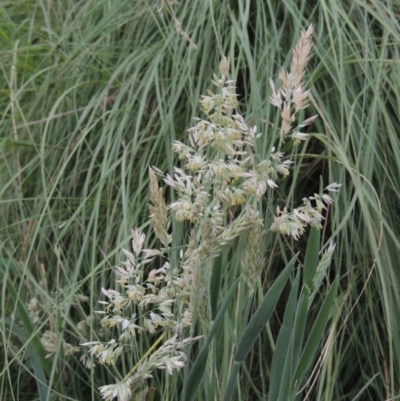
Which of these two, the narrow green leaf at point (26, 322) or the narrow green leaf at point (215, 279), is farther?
the narrow green leaf at point (26, 322)

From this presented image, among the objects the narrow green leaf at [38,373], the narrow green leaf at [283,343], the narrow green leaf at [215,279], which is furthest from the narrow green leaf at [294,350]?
the narrow green leaf at [38,373]

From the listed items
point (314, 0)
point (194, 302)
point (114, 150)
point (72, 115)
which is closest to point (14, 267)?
point (114, 150)

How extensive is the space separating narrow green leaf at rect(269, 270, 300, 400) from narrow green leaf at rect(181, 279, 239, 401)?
9cm

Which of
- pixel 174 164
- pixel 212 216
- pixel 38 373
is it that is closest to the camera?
pixel 212 216

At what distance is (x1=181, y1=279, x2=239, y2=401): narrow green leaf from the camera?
1037 millimetres

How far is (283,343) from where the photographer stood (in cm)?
108

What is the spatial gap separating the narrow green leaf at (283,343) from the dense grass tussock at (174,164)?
0.30 metres

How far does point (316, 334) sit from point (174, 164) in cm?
80

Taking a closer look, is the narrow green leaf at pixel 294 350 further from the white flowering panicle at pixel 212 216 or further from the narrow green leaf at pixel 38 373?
the narrow green leaf at pixel 38 373

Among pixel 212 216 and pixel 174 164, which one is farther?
pixel 174 164

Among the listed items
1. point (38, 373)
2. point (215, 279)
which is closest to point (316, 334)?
point (215, 279)

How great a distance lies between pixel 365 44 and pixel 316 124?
226mm

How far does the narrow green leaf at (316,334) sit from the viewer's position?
1071 mm

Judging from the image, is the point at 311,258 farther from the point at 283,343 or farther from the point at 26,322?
the point at 26,322
